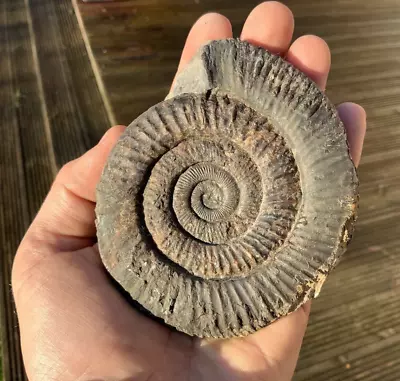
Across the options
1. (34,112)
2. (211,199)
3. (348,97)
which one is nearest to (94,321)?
(211,199)

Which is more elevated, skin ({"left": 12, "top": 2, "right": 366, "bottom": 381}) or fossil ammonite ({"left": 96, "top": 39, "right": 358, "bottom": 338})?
fossil ammonite ({"left": 96, "top": 39, "right": 358, "bottom": 338})

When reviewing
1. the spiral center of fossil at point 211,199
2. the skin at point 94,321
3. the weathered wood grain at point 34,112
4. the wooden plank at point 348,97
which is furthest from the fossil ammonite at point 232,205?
the weathered wood grain at point 34,112

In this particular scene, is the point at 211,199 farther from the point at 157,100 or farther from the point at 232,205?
the point at 157,100

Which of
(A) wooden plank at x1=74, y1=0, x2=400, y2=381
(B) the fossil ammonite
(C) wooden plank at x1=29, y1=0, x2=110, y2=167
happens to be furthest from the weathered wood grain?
(B) the fossil ammonite

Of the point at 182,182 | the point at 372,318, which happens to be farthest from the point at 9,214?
the point at 372,318

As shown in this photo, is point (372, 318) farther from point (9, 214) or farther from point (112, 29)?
point (112, 29)

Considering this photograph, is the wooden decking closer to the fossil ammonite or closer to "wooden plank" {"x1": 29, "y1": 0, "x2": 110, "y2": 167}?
"wooden plank" {"x1": 29, "y1": 0, "x2": 110, "y2": 167}

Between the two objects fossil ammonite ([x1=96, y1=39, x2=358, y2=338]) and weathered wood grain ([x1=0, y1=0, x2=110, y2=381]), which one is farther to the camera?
weathered wood grain ([x1=0, y1=0, x2=110, y2=381])

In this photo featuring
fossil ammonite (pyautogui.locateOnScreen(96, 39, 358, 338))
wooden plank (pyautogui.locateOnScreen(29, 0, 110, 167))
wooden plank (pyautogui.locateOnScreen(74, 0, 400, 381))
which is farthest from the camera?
wooden plank (pyautogui.locateOnScreen(29, 0, 110, 167))
